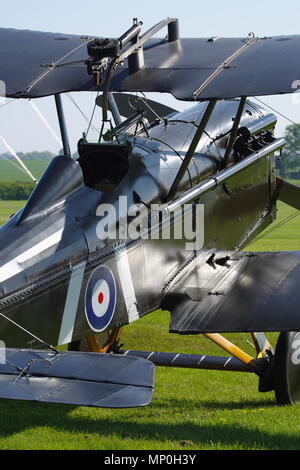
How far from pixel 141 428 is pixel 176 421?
37cm

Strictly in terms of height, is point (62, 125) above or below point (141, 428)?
above

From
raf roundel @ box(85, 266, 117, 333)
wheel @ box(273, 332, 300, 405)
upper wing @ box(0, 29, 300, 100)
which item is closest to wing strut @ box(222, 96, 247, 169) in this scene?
upper wing @ box(0, 29, 300, 100)

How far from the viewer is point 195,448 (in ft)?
20.2

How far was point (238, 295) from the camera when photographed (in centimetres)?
727

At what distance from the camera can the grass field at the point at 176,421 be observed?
20.6ft

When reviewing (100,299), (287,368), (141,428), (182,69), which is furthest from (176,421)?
(182,69)

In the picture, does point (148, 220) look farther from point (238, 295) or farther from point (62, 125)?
point (62, 125)

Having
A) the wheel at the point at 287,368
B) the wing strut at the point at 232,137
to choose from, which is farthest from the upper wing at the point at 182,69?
the wheel at the point at 287,368

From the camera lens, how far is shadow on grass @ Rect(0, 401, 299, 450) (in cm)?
633

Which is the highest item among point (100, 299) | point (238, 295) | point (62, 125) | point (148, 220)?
point (62, 125)

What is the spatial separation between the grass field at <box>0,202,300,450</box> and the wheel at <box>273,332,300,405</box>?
0.39ft

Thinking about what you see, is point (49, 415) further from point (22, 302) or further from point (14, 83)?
point (14, 83)

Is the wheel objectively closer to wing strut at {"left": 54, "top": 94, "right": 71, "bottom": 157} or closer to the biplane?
the biplane

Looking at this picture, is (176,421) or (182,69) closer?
(176,421)
